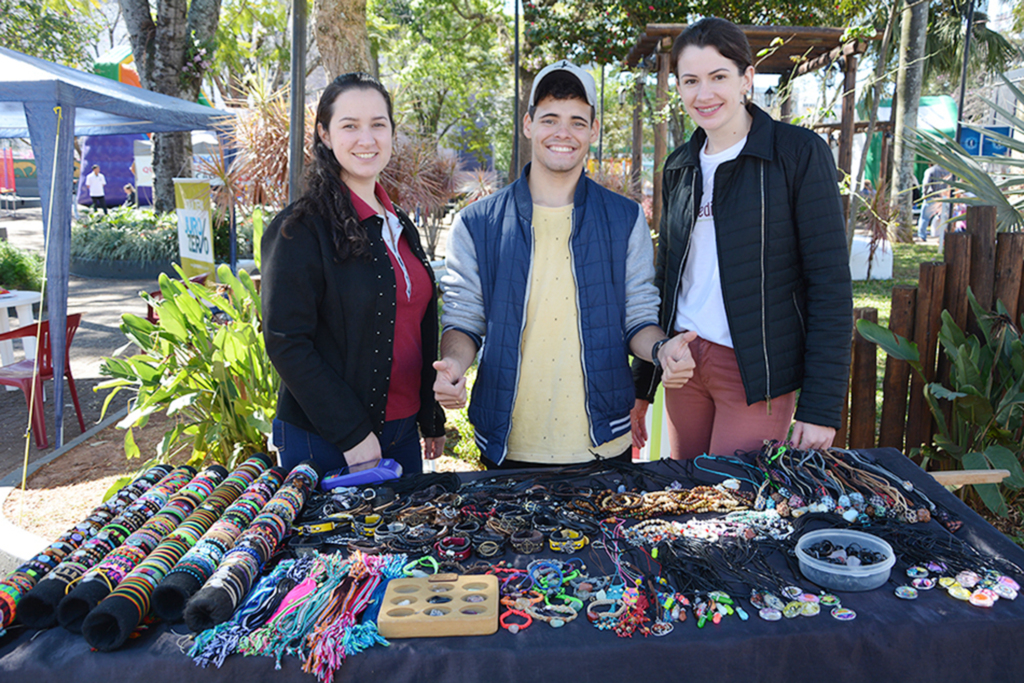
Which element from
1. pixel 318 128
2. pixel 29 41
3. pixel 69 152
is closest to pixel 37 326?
pixel 69 152

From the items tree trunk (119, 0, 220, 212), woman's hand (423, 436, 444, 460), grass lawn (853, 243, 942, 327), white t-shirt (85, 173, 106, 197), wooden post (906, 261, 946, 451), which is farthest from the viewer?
white t-shirt (85, 173, 106, 197)

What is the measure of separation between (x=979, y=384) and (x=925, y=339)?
1.22 ft

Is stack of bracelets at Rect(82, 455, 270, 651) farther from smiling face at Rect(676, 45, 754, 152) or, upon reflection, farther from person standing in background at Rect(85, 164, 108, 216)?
person standing in background at Rect(85, 164, 108, 216)

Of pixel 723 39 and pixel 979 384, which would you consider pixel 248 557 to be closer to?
pixel 723 39

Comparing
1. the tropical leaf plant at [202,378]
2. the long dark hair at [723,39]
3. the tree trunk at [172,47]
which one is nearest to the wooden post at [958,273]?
the long dark hair at [723,39]

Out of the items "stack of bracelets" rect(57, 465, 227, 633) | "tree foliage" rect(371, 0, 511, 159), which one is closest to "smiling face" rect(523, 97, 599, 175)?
"stack of bracelets" rect(57, 465, 227, 633)

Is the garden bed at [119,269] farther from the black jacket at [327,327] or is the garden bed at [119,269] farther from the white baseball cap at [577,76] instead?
the white baseball cap at [577,76]

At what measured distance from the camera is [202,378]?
3670 mm

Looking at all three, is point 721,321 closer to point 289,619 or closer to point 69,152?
point 289,619

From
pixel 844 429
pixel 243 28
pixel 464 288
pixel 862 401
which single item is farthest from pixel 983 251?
pixel 243 28

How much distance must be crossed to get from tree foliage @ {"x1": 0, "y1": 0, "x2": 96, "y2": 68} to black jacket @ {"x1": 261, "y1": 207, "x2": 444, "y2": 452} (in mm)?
19484

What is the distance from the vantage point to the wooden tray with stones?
52.6 inches

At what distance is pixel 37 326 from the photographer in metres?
5.19

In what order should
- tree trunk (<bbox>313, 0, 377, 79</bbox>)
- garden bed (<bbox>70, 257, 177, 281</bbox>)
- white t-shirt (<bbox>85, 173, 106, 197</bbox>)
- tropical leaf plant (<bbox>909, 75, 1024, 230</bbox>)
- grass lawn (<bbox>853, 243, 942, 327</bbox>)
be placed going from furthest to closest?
white t-shirt (<bbox>85, 173, 106, 197</bbox>)
garden bed (<bbox>70, 257, 177, 281</bbox>)
grass lawn (<bbox>853, 243, 942, 327</bbox>)
tree trunk (<bbox>313, 0, 377, 79</bbox>)
tropical leaf plant (<bbox>909, 75, 1024, 230</bbox>)
